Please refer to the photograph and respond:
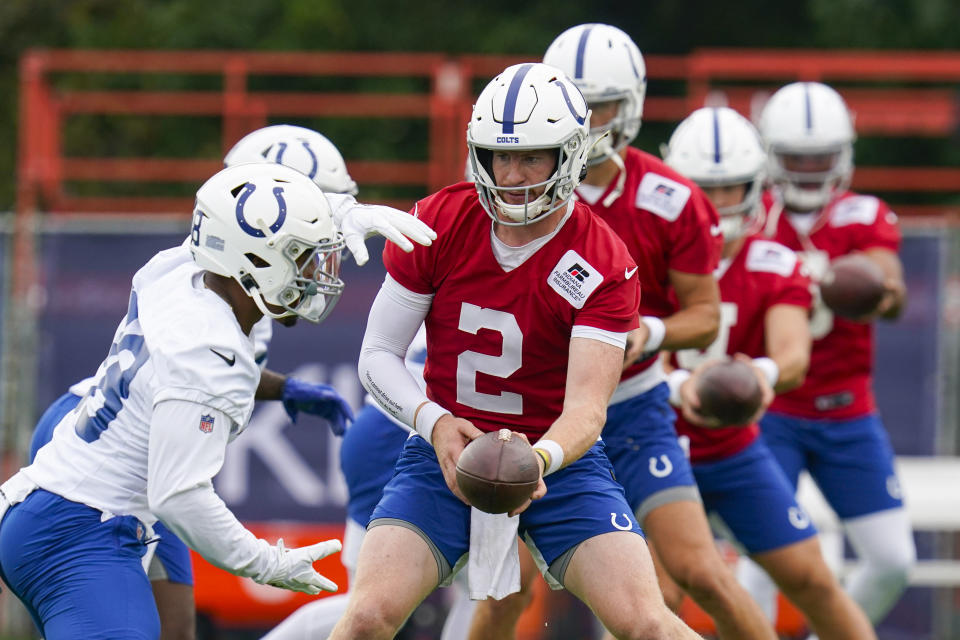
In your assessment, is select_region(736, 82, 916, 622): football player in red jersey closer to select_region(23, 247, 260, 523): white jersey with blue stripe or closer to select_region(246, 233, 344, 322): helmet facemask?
select_region(246, 233, 344, 322): helmet facemask

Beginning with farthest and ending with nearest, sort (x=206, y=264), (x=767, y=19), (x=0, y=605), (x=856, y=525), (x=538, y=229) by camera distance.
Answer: (x=767, y=19) < (x=0, y=605) < (x=856, y=525) < (x=538, y=229) < (x=206, y=264)

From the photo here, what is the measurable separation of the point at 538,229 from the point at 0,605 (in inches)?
205

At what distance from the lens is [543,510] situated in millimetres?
3977

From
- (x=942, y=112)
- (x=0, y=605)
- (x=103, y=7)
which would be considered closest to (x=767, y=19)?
(x=942, y=112)

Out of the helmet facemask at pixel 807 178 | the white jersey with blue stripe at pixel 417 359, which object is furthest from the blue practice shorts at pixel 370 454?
the helmet facemask at pixel 807 178

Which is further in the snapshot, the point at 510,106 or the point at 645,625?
the point at 510,106

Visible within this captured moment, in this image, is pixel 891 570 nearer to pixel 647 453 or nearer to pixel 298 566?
pixel 647 453

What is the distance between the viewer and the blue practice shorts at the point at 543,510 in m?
3.91

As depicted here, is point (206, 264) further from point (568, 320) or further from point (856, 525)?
point (856, 525)

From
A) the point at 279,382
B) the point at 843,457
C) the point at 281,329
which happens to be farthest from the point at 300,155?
the point at 281,329

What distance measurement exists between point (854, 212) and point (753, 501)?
1692mm

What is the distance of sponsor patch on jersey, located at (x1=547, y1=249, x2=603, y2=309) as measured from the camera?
3941mm

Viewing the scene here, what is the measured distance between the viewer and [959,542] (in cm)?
833

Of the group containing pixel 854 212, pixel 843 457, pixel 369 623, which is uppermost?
pixel 854 212
